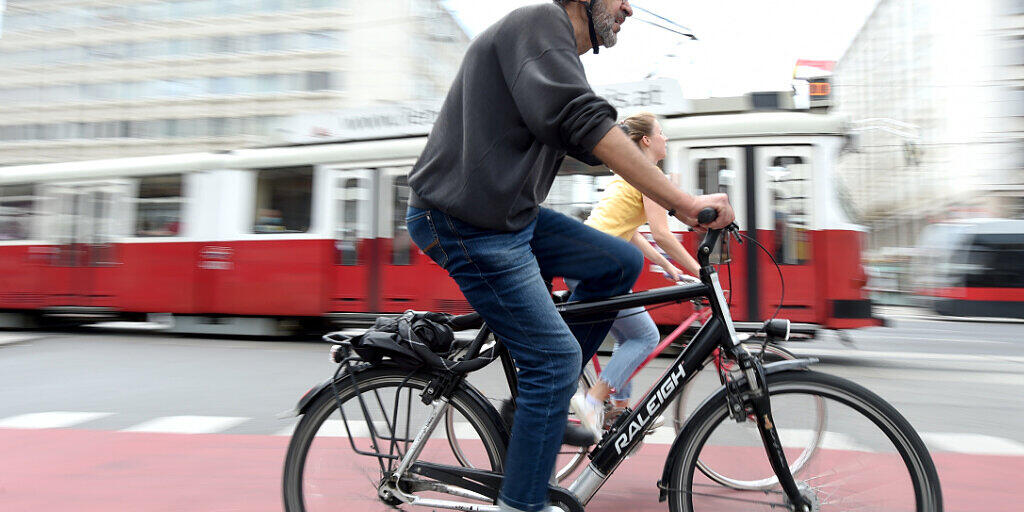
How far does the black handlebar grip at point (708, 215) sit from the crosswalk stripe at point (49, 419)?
171 inches

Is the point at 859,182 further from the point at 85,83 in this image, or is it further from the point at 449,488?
the point at 449,488

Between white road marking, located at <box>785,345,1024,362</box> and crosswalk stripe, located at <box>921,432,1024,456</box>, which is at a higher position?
white road marking, located at <box>785,345,1024,362</box>

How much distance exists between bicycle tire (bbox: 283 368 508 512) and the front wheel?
612 millimetres

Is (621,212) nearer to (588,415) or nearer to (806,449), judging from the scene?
(588,415)

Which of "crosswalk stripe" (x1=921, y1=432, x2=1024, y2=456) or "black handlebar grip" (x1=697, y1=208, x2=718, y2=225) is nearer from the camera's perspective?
"black handlebar grip" (x1=697, y1=208, x2=718, y2=225)

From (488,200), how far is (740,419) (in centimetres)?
97

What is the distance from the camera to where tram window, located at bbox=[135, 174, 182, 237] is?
10.2 m

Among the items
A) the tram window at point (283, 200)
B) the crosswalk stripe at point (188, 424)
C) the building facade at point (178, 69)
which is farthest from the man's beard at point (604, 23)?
the building facade at point (178, 69)

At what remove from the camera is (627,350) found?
3.03 m

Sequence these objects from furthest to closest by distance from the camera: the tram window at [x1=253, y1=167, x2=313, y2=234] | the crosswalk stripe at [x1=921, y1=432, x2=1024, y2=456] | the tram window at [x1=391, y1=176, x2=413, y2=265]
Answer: the tram window at [x1=253, y1=167, x2=313, y2=234] < the tram window at [x1=391, y1=176, x2=413, y2=265] < the crosswalk stripe at [x1=921, y1=432, x2=1024, y2=456]

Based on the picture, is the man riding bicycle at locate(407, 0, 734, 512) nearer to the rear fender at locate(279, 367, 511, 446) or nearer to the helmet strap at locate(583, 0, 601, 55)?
the helmet strap at locate(583, 0, 601, 55)

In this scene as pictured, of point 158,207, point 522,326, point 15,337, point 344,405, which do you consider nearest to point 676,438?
point 522,326

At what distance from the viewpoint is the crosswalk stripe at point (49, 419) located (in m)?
4.68

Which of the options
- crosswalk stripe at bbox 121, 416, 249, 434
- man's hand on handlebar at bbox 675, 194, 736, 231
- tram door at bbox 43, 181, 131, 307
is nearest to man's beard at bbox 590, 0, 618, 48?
man's hand on handlebar at bbox 675, 194, 736, 231
